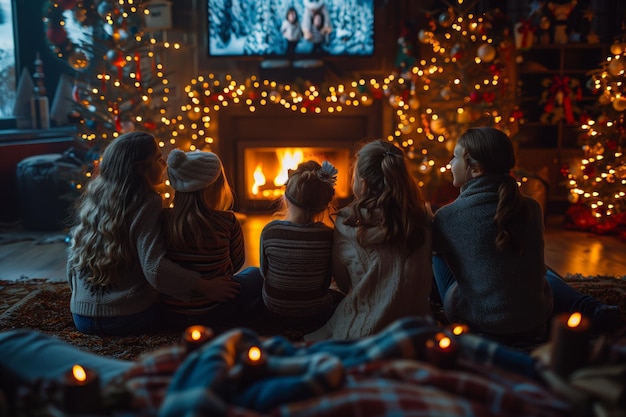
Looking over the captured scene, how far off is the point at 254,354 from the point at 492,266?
1441 mm

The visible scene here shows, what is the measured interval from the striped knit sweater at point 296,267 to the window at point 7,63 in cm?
433

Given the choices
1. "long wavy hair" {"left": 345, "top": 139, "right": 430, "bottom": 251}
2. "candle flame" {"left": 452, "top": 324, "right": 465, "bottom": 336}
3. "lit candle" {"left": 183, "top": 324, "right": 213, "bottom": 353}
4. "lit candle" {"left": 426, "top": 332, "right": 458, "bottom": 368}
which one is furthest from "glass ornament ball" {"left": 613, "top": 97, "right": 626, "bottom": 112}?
"lit candle" {"left": 183, "top": 324, "right": 213, "bottom": 353}

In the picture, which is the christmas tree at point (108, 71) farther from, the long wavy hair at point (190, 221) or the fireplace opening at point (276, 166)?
the long wavy hair at point (190, 221)

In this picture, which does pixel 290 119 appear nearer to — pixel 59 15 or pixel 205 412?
pixel 59 15

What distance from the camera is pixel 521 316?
7.60ft

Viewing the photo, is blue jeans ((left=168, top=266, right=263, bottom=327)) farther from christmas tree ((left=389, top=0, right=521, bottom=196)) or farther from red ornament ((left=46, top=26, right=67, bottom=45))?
red ornament ((left=46, top=26, right=67, bottom=45))

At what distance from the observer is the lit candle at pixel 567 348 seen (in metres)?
1.03

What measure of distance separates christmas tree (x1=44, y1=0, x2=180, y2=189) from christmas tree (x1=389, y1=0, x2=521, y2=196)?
5.87 feet

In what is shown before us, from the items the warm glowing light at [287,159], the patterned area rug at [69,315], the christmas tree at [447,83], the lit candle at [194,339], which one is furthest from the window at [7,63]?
the lit candle at [194,339]

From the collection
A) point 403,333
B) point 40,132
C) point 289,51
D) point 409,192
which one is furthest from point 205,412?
point 40,132

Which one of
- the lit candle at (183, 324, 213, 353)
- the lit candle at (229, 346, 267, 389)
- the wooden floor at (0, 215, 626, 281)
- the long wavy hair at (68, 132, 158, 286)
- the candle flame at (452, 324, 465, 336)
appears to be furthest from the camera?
the wooden floor at (0, 215, 626, 281)

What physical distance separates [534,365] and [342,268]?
135cm

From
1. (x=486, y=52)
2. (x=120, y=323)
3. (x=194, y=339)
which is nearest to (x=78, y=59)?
(x=120, y=323)

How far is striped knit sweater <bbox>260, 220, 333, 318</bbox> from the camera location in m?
2.47
